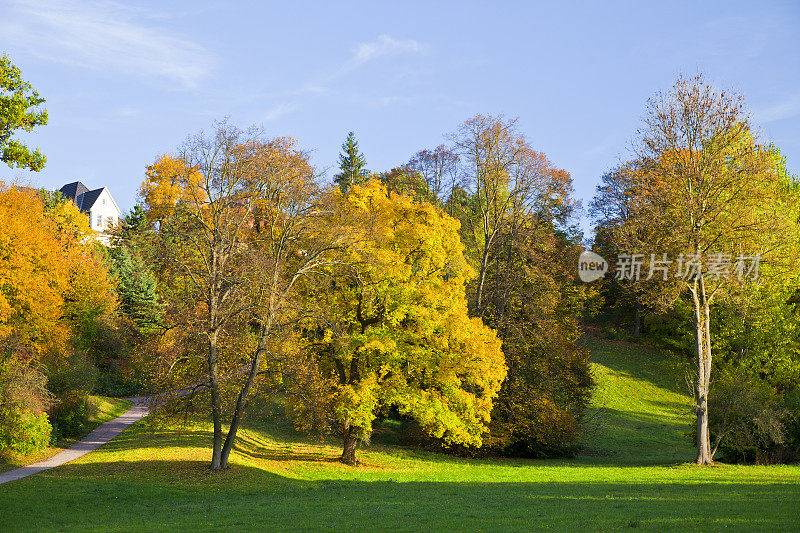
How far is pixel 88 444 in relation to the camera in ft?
96.9

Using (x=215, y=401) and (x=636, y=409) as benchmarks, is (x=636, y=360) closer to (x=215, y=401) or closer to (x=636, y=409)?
(x=636, y=409)

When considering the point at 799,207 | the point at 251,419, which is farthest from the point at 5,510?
the point at 799,207

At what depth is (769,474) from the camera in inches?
890

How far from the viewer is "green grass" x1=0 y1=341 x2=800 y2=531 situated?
1339cm

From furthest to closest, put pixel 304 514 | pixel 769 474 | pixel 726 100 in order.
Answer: pixel 726 100 < pixel 769 474 < pixel 304 514

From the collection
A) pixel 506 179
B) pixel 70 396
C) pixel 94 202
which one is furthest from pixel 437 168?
pixel 94 202

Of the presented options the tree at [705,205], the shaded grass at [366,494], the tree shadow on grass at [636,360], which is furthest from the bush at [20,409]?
the tree shadow on grass at [636,360]

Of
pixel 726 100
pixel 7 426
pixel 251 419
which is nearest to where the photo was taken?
pixel 7 426

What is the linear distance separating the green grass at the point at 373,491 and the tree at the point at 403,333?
2.81 meters

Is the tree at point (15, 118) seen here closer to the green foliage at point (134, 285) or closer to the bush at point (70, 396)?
the bush at point (70, 396)

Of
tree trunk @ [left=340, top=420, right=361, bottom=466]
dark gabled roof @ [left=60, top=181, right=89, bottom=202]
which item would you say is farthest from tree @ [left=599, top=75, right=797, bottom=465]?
dark gabled roof @ [left=60, top=181, right=89, bottom=202]

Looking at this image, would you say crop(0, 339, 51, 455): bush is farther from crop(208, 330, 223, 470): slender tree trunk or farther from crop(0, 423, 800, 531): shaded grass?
crop(208, 330, 223, 470): slender tree trunk

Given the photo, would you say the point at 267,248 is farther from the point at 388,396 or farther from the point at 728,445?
the point at 728,445

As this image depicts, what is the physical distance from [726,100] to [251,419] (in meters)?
31.6
